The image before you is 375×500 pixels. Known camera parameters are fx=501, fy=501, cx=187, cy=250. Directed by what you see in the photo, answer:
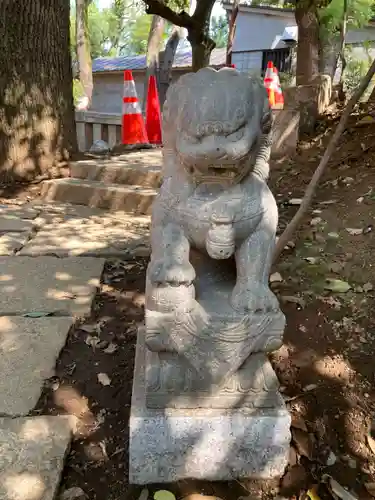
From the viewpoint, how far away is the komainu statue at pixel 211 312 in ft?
5.35

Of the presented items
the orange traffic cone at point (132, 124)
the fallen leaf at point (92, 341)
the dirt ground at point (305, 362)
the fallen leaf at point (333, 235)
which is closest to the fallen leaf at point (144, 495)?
the dirt ground at point (305, 362)

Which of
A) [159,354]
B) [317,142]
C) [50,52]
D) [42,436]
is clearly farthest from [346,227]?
[50,52]

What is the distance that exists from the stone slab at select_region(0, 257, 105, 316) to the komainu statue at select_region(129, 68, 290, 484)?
1.24 meters

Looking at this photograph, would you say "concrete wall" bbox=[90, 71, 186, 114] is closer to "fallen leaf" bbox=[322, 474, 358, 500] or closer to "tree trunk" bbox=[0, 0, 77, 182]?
Answer: "tree trunk" bbox=[0, 0, 77, 182]

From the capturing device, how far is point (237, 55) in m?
19.2

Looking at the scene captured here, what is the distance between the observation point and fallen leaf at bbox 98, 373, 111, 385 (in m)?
2.31

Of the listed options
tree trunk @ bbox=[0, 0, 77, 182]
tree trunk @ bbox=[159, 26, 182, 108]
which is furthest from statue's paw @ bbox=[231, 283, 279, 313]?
tree trunk @ bbox=[159, 26, 182, 108]

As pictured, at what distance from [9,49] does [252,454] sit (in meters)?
4.41

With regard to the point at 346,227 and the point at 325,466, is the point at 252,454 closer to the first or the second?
the point at 325,466

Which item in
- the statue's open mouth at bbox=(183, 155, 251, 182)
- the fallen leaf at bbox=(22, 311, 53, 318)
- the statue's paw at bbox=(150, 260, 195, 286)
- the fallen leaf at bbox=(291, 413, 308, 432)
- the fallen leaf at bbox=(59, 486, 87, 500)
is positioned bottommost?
the fallen leaf at bbox=(22, 311, 53, 318)

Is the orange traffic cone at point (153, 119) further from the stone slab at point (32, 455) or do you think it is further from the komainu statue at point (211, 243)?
the stone slab at point (32, 455)

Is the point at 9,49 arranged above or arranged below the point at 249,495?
above

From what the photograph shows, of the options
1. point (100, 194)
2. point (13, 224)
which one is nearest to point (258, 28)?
point (100, 194)

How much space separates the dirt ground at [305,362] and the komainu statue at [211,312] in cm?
14
